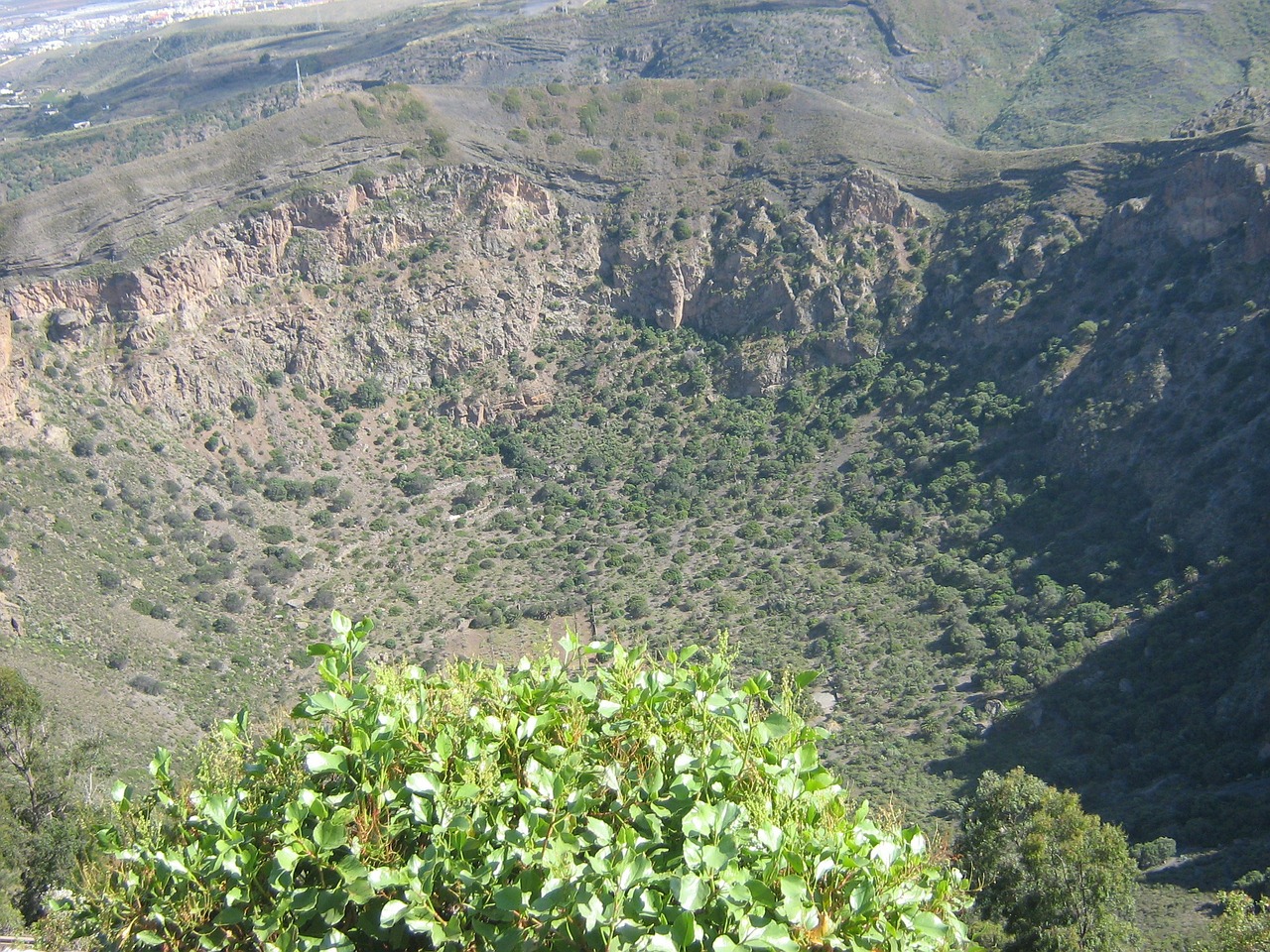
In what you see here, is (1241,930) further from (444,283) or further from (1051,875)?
(444,283)

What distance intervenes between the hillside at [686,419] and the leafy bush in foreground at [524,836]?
22682 millimetres

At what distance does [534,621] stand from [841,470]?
18.8m

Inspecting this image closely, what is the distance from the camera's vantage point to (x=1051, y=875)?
21656 mm

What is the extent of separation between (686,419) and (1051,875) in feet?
137

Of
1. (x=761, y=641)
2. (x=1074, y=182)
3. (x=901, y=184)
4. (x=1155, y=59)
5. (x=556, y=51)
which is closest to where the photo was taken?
(x=761, y=641)

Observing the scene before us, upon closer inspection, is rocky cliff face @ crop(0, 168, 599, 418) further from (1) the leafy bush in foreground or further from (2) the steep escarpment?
(1) the leafy bush in foreground

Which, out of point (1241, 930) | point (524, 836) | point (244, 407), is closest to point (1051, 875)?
point (1241, 930)

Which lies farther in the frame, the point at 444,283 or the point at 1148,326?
the point at 444,283

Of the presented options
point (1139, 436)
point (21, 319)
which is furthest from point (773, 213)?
point (21, 319)

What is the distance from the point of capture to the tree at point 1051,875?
20766 mm

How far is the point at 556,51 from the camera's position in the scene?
415ft

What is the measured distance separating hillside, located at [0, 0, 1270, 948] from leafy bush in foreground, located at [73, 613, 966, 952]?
2268cm

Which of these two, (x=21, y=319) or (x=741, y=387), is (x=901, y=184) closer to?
(x=741, y=387)

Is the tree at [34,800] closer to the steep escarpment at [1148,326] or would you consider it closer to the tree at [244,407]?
the tree at [244,407]
